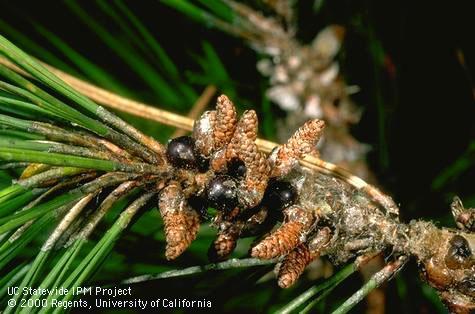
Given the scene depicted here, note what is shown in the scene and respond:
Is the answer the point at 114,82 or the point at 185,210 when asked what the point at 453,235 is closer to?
the point at 185,210

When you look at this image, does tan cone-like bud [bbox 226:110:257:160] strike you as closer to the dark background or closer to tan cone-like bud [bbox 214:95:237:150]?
tan cone-like bud [bbox 214:95:237:150]

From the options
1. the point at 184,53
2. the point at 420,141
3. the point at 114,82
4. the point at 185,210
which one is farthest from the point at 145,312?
the point at 420,141

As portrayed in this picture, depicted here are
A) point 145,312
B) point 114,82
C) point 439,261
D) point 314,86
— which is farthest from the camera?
point 114,82

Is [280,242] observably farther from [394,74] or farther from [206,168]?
[394,74]

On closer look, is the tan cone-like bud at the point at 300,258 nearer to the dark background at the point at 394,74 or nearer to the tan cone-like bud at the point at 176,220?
the tan cone-like bud at the point at 176,220

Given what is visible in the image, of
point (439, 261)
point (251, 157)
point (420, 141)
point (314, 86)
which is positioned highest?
point (314, 86)

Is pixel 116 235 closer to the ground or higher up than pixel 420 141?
closer to the ground

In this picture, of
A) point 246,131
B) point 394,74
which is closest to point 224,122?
point 246,131

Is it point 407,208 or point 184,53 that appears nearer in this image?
point 407,208
